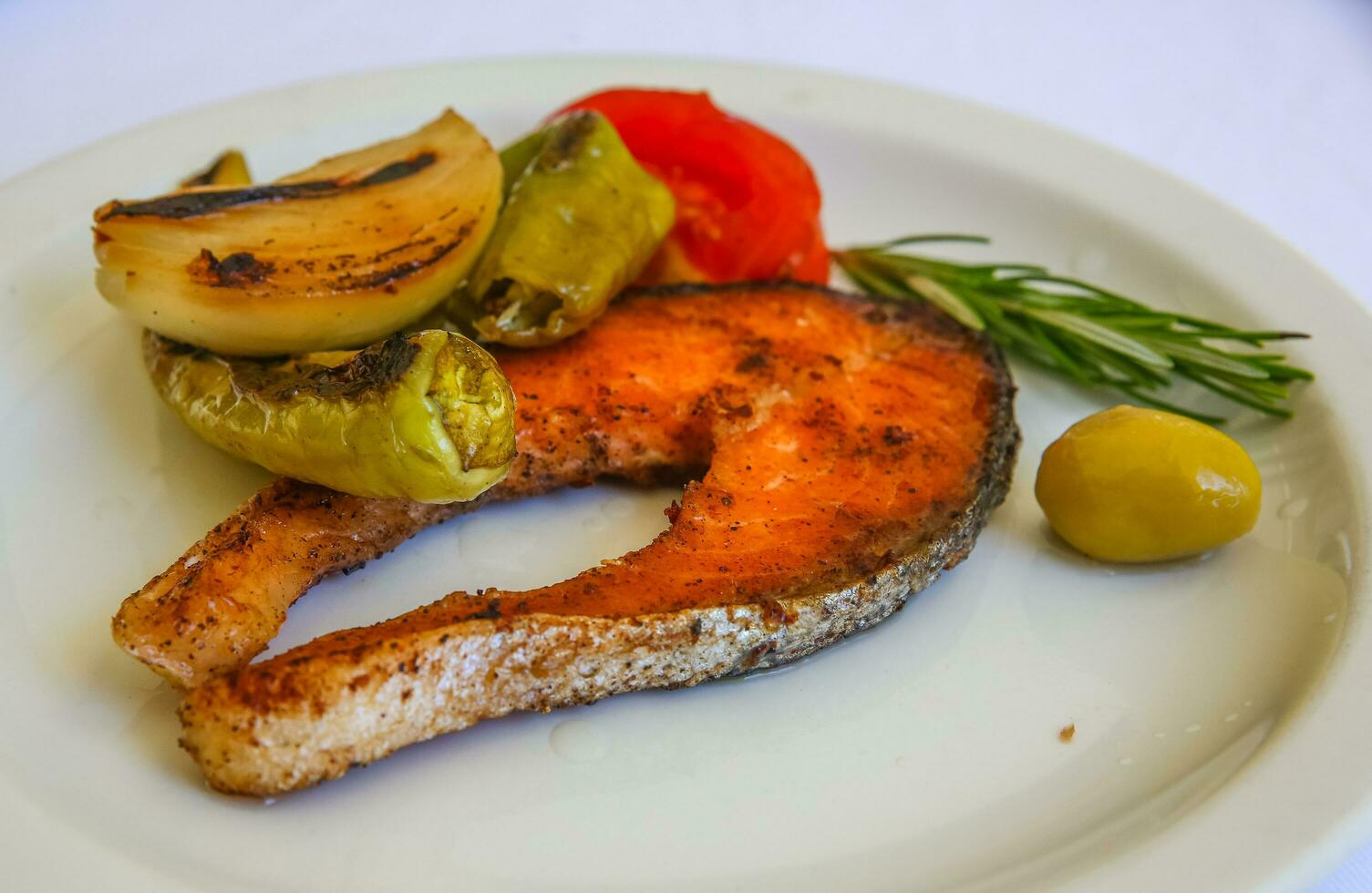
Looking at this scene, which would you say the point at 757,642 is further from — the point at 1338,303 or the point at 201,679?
the point at 1338,303

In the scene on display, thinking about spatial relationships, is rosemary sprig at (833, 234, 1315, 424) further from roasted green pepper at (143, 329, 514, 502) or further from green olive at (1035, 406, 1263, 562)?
roasted green pepper at (143, 329, 514, 502)

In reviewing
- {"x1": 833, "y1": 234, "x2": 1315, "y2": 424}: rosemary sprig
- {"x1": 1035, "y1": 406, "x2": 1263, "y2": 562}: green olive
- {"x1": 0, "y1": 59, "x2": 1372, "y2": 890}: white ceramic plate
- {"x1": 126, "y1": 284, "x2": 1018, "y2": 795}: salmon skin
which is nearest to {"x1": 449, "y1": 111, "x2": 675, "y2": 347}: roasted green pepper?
{"x1": 126, "y1": 284, "x2": 1018, "y2": 795}: salmon skin

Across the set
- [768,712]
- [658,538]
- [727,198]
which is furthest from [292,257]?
[768,712]

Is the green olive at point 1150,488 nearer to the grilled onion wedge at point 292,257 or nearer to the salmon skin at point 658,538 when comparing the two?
the salmon skin at point 658,538

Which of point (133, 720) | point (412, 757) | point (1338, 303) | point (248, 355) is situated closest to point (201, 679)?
point (133, 720)

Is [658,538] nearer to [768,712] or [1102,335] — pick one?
[768,712]

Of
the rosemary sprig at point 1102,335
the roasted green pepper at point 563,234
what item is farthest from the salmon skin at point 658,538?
the rosemary sprig at point 1102,335

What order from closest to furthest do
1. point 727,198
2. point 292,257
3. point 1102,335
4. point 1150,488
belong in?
1. point 1150,488
2. point 292,257
3. point 1102,335
4. point 727,198
